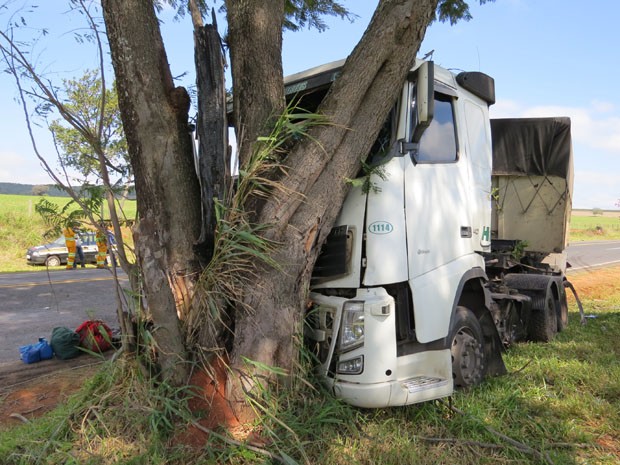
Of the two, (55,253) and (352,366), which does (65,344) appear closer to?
(352,366)

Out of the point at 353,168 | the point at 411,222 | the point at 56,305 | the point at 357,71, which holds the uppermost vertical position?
the point at 357,71

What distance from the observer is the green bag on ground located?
215 inches

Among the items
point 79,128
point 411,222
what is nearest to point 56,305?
point 79,128

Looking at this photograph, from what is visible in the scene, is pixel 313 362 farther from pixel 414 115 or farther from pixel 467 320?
pixel 414 115

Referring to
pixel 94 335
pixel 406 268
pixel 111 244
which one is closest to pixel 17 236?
pixel 94 335

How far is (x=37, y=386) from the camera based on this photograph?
468 centimetres

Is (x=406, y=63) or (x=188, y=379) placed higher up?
(x=406, y=63)

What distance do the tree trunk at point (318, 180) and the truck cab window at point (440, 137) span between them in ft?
1.79

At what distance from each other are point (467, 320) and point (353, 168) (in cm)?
173

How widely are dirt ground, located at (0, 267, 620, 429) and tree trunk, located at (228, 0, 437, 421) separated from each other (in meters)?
1.99

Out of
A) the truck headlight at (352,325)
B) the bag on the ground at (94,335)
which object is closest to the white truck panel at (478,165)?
the truck headlight at (352,325)

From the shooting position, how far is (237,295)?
3.38 metres

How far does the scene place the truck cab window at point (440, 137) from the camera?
13.4 feet

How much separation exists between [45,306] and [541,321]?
831 cm
